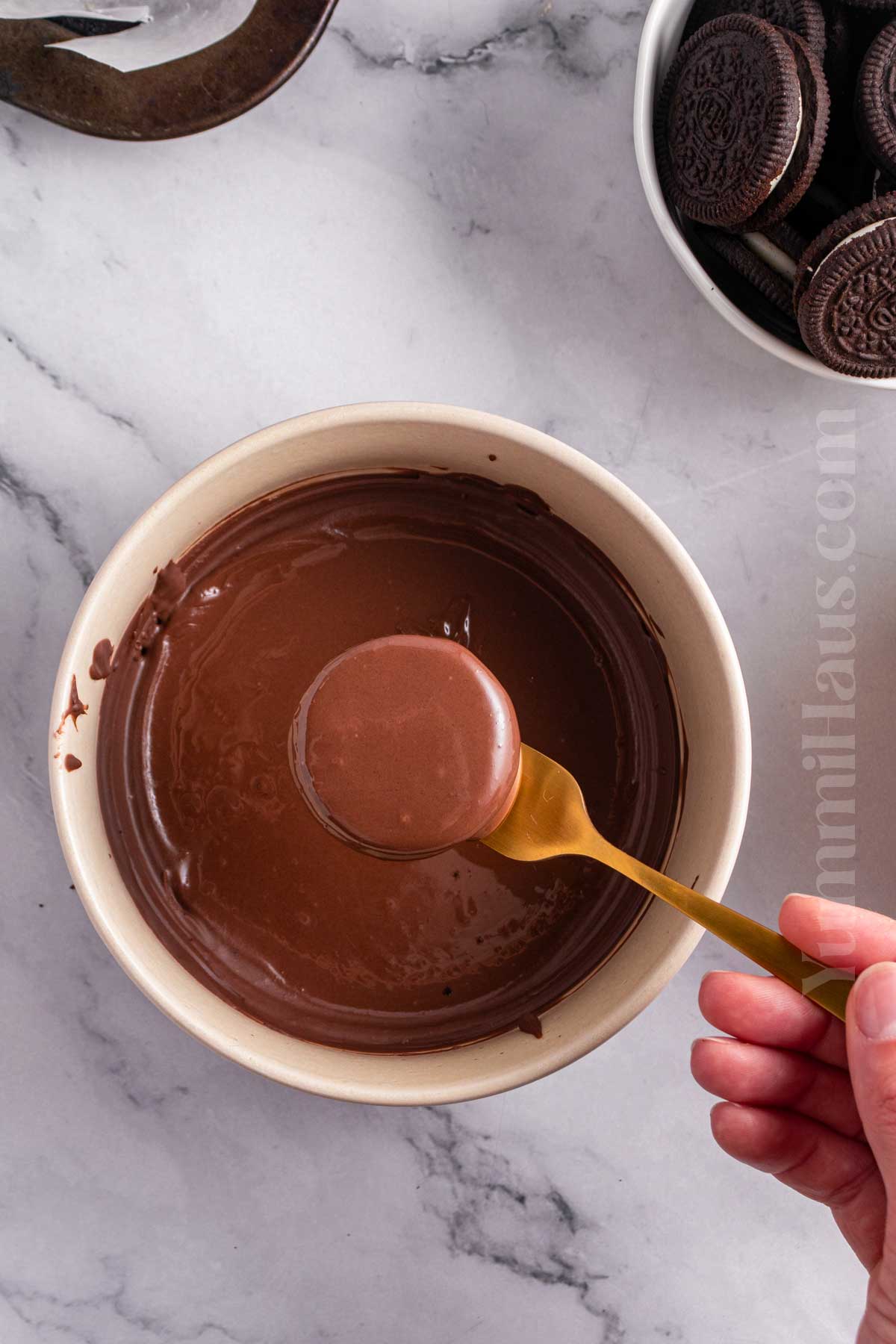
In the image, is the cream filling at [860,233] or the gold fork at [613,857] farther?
the cream filling at [860,233]

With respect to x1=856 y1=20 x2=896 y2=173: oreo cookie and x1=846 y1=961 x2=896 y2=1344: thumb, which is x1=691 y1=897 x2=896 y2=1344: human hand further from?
x1=856 y1=20 x2=896 y2=173: oreo cookie

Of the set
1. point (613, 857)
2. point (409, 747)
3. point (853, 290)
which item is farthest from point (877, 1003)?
point (853, 290)

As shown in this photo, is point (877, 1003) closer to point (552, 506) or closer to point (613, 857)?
point (613, 857)

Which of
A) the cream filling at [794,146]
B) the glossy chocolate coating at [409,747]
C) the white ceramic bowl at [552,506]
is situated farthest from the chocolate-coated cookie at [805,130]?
the glossy chocolate coating at [409,747]

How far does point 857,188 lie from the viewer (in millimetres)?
1229

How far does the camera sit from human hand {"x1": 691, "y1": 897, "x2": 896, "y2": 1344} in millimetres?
1062

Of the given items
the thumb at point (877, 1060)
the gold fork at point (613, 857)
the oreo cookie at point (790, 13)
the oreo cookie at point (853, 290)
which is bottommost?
the thumb at point (877, 1060)

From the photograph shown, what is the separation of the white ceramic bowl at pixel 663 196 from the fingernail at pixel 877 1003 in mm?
622

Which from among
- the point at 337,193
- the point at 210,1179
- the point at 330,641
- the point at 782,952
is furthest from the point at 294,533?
the point at 210,1179

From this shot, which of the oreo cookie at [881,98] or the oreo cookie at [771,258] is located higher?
the oreo cookie at [881,98]

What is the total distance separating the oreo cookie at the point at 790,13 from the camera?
3.85 ft

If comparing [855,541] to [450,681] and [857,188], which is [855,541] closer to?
[857,188]

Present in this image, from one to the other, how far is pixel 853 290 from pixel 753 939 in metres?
0.66

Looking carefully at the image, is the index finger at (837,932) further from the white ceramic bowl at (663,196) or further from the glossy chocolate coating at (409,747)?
the white ceramic bowl at (663,196)
